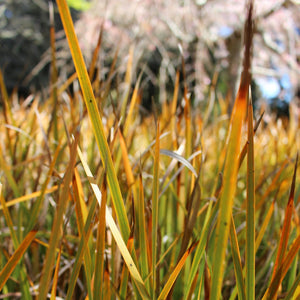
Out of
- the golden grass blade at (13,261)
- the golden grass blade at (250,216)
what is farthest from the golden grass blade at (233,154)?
the golden grass blade at (13,261)

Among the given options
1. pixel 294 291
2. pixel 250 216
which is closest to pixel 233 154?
pixel 250 216

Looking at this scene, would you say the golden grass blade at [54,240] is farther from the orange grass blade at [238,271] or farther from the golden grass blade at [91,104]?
the orange grass blade at [238,271]

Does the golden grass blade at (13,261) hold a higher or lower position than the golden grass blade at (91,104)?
lower

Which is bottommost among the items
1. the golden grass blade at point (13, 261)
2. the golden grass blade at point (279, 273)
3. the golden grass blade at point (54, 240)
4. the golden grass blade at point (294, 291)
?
the golden grass blade at point (294, 291)

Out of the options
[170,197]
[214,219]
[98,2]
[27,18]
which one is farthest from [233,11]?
[27,18]

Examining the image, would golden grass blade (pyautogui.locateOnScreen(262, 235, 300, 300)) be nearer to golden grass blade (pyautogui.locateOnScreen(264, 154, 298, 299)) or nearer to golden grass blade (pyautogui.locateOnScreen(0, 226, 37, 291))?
golden grass blade (pyautogui.locateOnScreen(264, 154, 298, 299))

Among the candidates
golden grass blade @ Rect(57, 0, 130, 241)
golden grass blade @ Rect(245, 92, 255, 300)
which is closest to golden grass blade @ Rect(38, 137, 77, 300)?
golden grass blade @ Rect(57, 0, 130, 241)

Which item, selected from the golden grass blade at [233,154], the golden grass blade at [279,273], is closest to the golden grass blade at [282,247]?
the golden grass blade at [279,273]

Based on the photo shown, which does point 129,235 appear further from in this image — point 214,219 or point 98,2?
point 98,2
